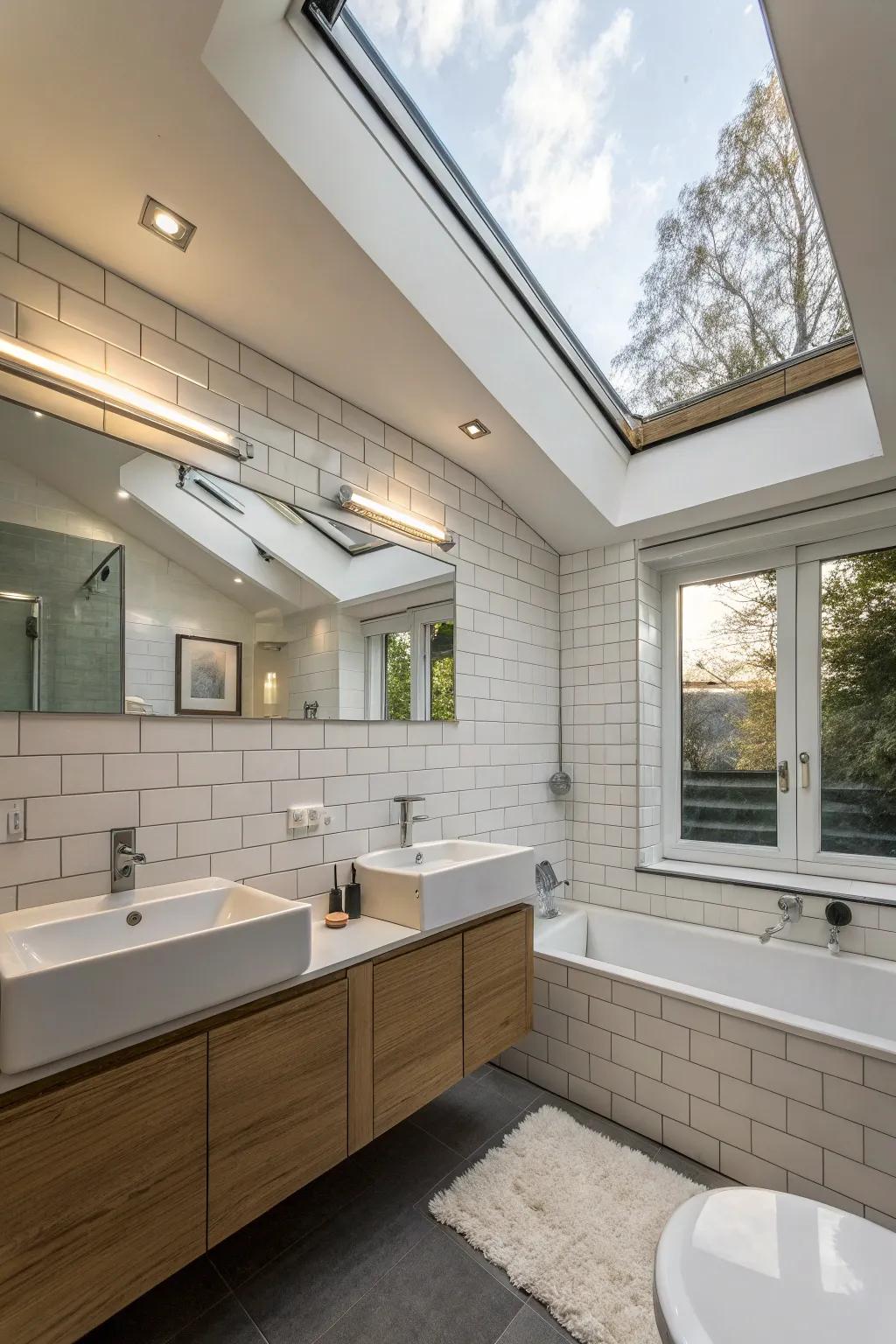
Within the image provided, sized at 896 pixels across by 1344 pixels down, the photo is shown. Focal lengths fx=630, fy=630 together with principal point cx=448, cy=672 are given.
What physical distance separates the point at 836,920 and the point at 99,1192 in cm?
258

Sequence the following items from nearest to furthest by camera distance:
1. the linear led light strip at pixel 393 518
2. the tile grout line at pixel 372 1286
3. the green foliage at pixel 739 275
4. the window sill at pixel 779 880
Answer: the tile grout line at pixel 372 1286 → the green foliage at pixel 739 275 → the linear led light strip at pixel 393 518 → the window sill at pixel 779 880

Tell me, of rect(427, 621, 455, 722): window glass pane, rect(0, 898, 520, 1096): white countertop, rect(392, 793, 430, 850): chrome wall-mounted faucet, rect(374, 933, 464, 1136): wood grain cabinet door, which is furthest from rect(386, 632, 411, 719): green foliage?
rect(374, 933, 464, 1136): wood grain cabinet door

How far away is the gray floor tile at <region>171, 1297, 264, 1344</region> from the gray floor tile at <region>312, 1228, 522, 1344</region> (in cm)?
19

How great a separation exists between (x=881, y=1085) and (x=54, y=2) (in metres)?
3.16

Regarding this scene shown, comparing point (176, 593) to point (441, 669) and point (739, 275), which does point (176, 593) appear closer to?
point (441, 669)

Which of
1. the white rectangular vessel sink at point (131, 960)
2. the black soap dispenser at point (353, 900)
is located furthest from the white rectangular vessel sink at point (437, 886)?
the white rectangular vessel sink at point (131, 960)

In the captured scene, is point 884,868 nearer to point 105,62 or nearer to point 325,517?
point 325,517

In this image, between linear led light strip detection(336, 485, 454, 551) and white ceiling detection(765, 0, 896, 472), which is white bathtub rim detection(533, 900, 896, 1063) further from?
white ceiling detection(765, 0, 896, 472)

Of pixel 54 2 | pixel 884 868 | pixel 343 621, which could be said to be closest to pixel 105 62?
pixel 54 2

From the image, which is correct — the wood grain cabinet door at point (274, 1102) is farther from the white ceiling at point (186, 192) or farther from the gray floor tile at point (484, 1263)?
the white ceiling at point (186, 192)

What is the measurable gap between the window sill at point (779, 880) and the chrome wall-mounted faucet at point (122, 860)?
2.31 metres

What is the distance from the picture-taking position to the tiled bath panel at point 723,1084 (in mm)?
1795

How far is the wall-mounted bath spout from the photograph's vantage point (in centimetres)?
262

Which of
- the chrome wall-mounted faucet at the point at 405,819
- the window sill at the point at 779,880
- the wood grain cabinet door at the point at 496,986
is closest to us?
the wood grain cabinet door at the point at 496,986
